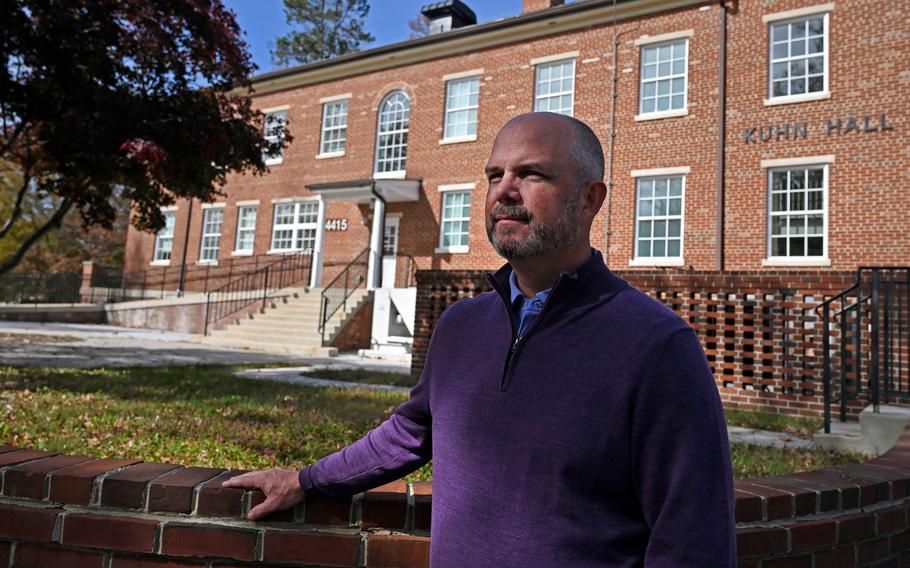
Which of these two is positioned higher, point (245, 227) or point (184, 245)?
point (245, 227)

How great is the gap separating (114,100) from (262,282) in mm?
14332

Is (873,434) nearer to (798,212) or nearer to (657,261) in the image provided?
(798,212)

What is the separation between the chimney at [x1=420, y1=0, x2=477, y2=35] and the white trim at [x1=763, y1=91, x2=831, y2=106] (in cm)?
1086

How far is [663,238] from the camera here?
14477 mm

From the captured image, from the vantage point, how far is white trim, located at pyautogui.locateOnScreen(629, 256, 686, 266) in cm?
1410

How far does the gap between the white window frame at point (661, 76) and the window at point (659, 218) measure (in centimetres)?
156

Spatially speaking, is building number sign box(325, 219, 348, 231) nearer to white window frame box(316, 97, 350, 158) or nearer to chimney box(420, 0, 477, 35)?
white window frame box(316, 97, 350, 158)

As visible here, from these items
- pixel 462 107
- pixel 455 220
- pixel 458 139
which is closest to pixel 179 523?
pixel 455 220

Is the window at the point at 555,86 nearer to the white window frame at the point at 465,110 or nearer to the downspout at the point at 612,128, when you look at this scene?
the downspout at the point at 612,128

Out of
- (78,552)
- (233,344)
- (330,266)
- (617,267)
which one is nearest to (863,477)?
(78,552)

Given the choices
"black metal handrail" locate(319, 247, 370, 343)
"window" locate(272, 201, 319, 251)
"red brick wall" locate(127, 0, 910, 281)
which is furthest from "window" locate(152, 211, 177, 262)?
"black metal handrail" locate(319, 247, 370, 343)

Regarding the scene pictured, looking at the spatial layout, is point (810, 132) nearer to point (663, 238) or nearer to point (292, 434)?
point (663, 238)

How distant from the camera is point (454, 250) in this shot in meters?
17.0

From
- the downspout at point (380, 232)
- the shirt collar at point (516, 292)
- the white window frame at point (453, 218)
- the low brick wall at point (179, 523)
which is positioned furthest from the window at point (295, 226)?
the shirt collar at point (516, 292)
